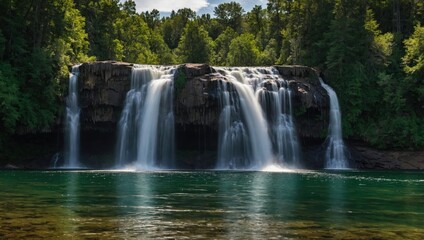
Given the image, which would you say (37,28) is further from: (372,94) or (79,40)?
(372,94)

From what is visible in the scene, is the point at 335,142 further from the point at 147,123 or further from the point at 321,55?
the point at 147,123

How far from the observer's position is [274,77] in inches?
1875

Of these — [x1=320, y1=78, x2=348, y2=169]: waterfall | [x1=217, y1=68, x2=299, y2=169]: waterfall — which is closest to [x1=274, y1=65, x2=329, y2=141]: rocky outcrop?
[x1=320, y1=78, x2=348, y2=169]: waterfall

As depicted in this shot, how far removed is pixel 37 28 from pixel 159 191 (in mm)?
31543

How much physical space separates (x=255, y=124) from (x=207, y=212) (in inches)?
1190

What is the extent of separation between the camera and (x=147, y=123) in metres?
44.9

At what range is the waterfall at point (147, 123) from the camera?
1736 inches

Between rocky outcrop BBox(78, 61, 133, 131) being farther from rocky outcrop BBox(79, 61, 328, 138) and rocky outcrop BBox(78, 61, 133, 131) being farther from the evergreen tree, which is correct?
the evergreen tree

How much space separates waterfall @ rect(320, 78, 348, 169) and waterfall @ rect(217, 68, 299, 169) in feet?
11.1

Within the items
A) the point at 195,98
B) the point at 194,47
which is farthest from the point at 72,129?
the point at 194,47

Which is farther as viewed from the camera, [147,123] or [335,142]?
[335,142]

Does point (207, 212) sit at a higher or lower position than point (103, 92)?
lower

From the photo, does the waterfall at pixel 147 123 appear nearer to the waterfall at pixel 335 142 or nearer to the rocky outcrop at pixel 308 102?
the rocky outcrop at pixel 308 102

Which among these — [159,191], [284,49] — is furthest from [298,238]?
[284,49]
